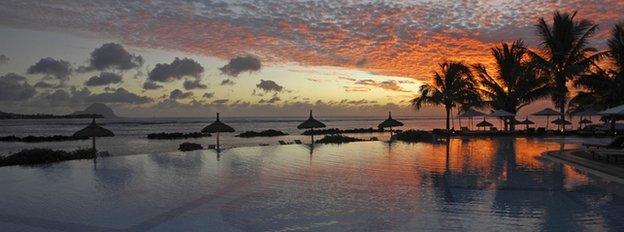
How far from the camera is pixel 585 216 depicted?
7.61 m

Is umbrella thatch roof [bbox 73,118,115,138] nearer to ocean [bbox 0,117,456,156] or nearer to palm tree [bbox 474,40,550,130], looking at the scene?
ocean [bbox 0,117,456,156]

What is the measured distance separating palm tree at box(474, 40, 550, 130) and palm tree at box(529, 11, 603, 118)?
87.5 inches

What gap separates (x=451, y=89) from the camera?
1332 inches

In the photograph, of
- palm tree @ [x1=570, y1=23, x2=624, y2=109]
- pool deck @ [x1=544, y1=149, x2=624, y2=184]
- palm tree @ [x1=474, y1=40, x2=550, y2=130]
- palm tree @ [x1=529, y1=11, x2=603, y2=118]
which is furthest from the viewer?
palm tree @ [x1=474, y1=40, x2=550, y2=130]

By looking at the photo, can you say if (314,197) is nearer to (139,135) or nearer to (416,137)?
(416,137)

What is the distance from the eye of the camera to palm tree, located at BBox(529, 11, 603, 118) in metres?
27.3

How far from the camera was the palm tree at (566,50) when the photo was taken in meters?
27.3

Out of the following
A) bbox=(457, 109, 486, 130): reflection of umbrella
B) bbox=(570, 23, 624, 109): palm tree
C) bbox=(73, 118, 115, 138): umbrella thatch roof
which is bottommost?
bbox=(73, 118, 115, 138): umbrella thatch roof

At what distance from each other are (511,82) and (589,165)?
1946 centimetres

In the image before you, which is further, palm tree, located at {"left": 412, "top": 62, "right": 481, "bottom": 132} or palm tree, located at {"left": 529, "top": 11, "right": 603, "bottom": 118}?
palm tree, located at {"left": 412, "top": 62, "right": 481, "bottom": 132}

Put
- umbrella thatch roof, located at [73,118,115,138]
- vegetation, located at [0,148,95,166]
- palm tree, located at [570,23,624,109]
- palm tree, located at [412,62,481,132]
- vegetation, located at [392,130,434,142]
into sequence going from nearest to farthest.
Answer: vegetation, located at [0,148,95,166] → umbrella thatch roof, located at [73,118,115,138] → palm tree, located at [570,23,624,109] → vegetation, located at [392,130,434,142] → palm tree, located at [412,62,481,132]

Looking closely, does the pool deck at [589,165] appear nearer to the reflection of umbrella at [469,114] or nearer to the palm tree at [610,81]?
the palm tree at [610,81]

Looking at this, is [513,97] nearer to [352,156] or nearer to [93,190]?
[352,156]

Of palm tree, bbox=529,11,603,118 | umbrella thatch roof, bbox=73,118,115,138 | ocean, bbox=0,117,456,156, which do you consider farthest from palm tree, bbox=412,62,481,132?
umbrella thatch roof, bbox=73,118,115,138
